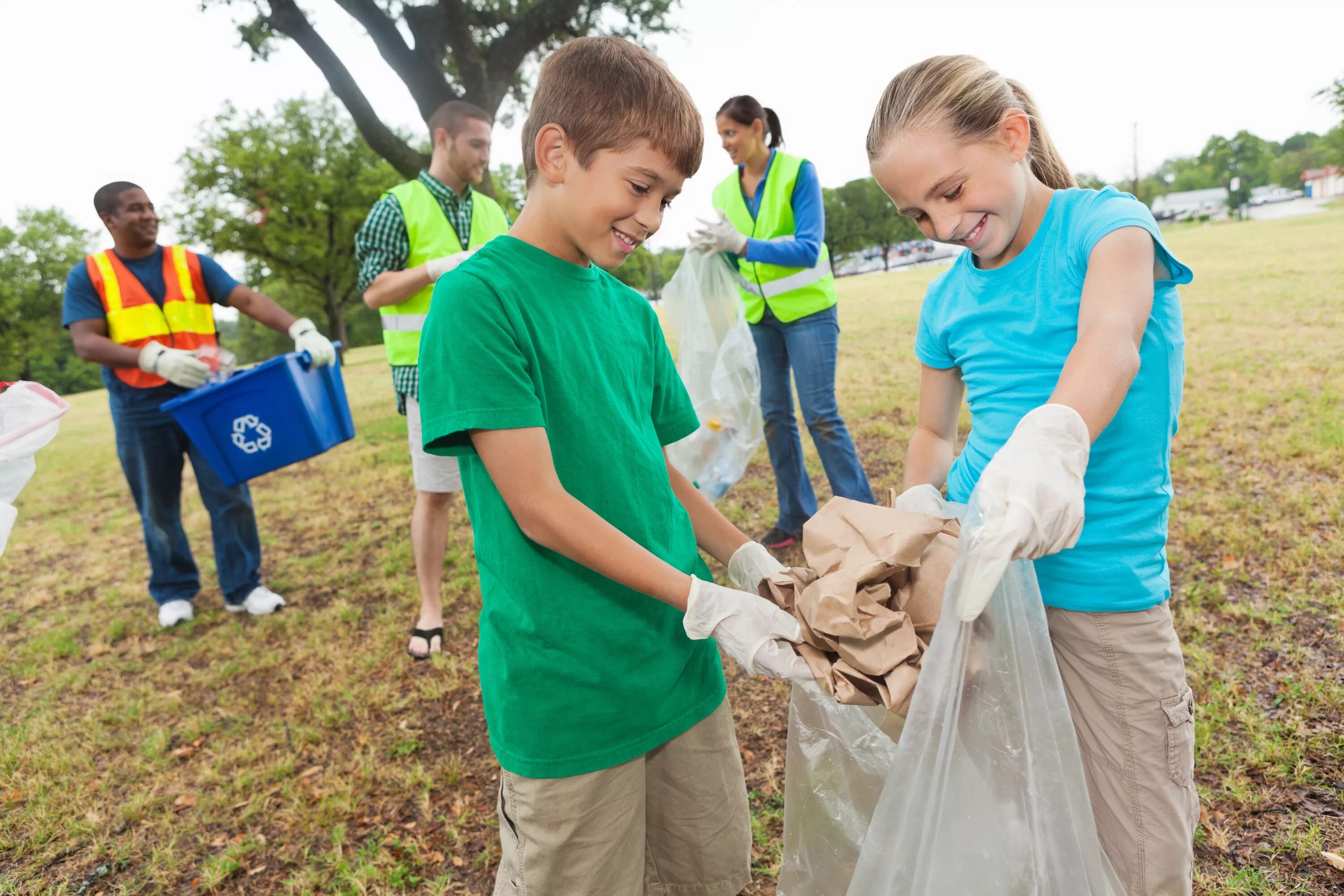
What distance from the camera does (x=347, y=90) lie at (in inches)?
258

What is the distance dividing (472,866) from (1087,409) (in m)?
1.88

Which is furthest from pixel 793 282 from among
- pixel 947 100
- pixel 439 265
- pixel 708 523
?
pixel 947 100

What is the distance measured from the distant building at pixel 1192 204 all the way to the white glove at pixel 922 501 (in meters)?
70.1

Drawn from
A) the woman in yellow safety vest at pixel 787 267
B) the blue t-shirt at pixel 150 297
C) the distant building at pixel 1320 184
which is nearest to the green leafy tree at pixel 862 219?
the distant building at pixel 1320 184

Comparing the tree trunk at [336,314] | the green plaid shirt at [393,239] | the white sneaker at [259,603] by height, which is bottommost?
the white sneaker at [259,603]

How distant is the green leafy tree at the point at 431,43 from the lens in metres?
6.50

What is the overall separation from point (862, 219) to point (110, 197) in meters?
53.1

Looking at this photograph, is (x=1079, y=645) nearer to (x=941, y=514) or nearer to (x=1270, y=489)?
(x=941, y=514)

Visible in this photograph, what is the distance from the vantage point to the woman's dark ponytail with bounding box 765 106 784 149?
3467mm

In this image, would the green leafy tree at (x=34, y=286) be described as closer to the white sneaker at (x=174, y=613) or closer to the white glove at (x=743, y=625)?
the white sneaker at (x=174, y=613)

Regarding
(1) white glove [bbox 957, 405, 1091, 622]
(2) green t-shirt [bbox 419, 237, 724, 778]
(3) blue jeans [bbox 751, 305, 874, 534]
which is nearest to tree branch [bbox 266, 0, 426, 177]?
(3) blue jeans [bbox 751, 305, 874, 534]

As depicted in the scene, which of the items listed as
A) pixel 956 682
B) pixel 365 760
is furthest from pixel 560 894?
pixel 365 760

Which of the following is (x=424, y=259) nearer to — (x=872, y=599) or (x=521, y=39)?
(x=872, y=599)

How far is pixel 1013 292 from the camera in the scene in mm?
1214
